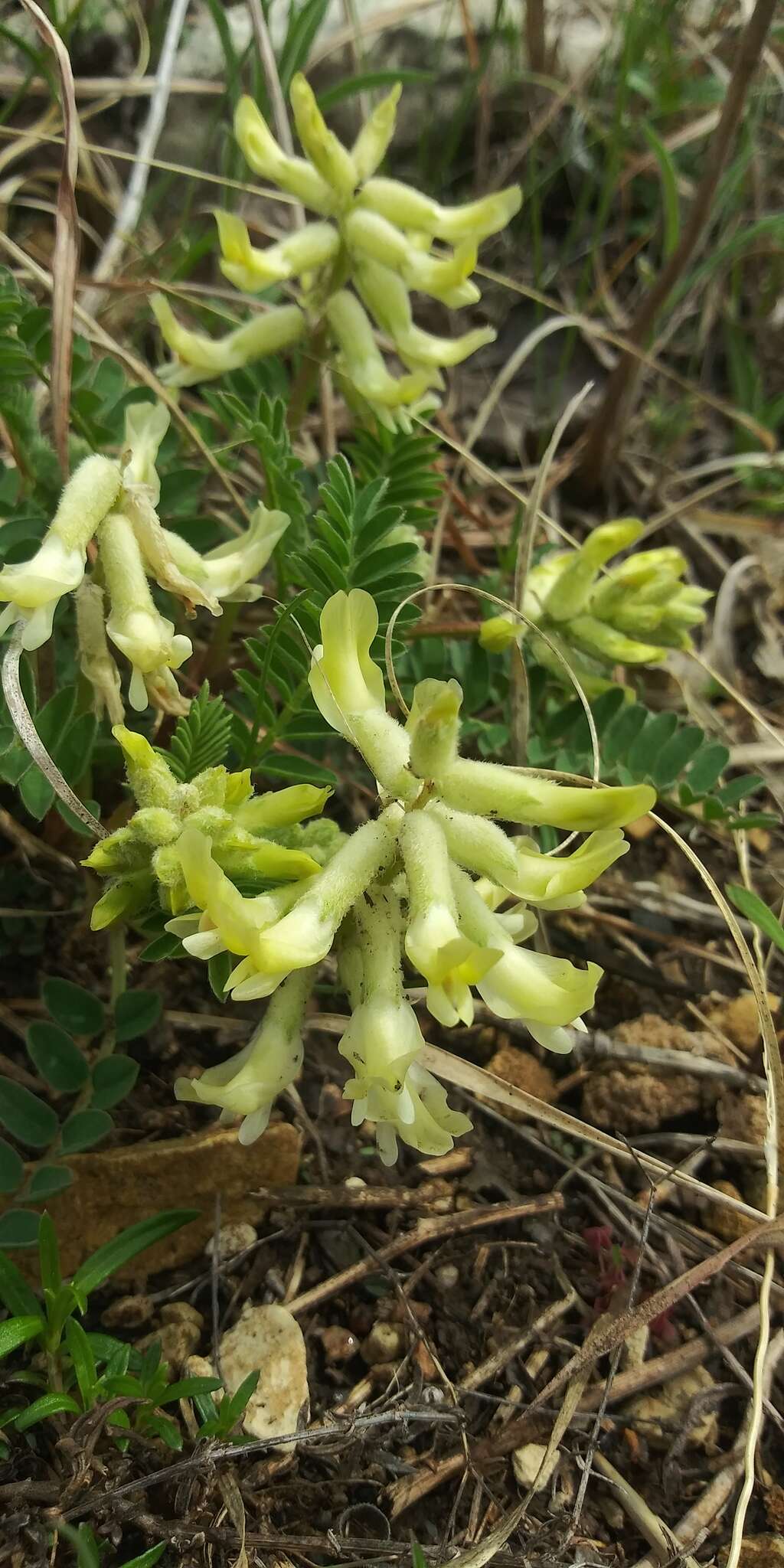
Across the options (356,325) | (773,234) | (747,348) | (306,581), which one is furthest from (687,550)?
(306,581)

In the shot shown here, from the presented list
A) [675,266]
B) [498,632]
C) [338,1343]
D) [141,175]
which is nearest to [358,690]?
[498,632]

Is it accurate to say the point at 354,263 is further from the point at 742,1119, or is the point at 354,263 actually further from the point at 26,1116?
the point at 742,1119

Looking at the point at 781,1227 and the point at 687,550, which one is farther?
the point at 687,550

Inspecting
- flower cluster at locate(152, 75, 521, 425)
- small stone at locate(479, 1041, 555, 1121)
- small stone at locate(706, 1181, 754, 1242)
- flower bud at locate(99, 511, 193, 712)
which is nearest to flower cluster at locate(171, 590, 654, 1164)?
flower bud at locate(99, 511, 193, 712)

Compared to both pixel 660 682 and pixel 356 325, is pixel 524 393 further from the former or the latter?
pixel 356 325

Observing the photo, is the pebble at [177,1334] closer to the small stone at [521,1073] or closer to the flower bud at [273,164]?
the small stone at [521,1073]

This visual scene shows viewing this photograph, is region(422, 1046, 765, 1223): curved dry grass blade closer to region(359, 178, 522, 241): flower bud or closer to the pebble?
the pebble

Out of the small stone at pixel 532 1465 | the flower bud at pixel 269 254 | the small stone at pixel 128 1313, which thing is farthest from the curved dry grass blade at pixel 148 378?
the small stone at pixel 532 1465
